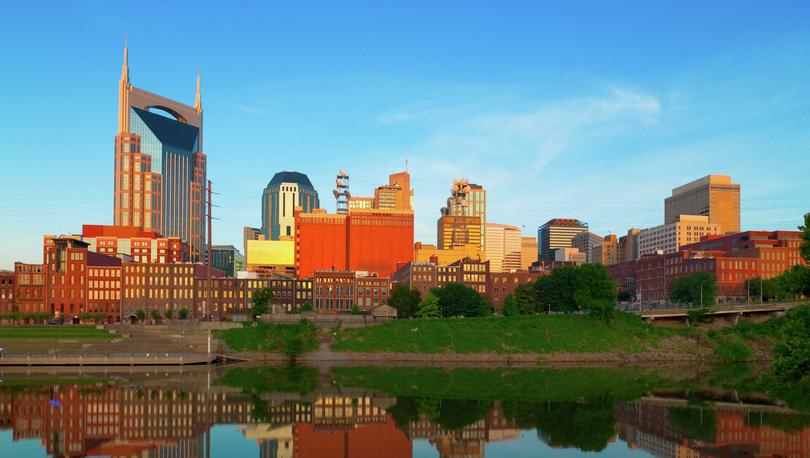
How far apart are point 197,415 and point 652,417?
35238 mm

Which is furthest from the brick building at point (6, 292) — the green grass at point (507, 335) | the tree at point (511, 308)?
the tree at point (511, 308)

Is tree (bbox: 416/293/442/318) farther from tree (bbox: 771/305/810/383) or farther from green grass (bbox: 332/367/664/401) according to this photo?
tree (bbox: 771/305/810/383)

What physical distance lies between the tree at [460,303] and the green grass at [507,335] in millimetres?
38009

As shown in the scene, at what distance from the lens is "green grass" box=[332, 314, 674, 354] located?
4471 inches

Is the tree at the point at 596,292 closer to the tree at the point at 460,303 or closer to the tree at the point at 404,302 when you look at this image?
the tree at the point at 460,303

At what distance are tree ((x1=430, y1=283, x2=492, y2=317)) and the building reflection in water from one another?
91.7 m

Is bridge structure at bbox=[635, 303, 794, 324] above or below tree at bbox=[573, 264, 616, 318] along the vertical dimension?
below

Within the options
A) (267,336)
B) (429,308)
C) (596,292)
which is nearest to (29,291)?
(267,336)

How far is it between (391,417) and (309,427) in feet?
23.2

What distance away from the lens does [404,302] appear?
168000 millimetres

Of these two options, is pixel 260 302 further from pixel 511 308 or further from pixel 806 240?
pixel 806 240

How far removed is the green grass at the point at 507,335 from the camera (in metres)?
114

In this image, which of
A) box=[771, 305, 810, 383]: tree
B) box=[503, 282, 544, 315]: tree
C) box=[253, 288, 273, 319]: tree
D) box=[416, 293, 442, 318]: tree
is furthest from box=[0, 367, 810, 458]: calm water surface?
box=[503, 282, 544, 315]: tree

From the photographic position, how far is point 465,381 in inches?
3312
